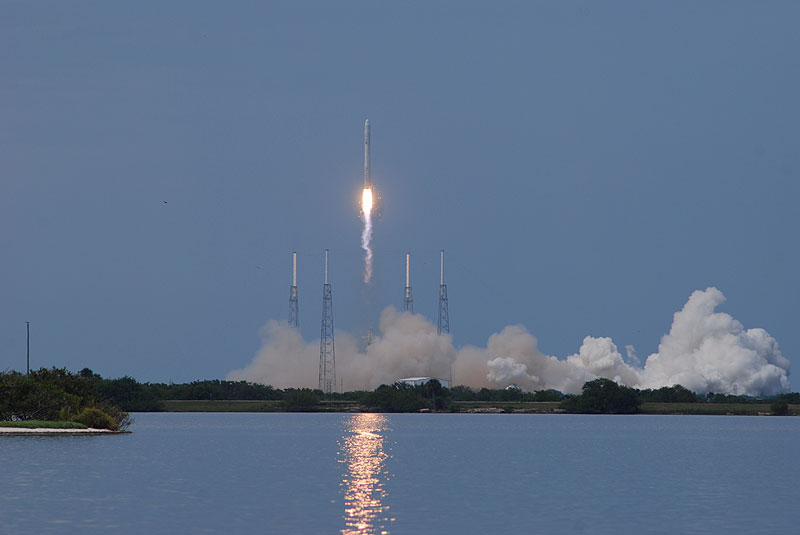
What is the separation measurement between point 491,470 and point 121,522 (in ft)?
114

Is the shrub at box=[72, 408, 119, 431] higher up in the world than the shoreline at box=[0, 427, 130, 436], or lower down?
higher up

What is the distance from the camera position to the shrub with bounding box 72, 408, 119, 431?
11101 centimetres

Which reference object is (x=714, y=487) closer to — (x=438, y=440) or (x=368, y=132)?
(x=438, y=440)

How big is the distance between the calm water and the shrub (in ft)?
4.84

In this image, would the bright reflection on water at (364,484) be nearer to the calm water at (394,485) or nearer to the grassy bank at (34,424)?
the calm water at (394,485)

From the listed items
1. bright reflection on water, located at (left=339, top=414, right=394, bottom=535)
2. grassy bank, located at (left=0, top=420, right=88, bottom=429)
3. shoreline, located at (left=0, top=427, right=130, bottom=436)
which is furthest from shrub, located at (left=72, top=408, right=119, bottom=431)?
bright reflection on water, located at (left=339, top=414, right=394, bottom=535)

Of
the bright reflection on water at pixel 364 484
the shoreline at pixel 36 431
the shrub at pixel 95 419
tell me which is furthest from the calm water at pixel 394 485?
the shrub at pixel 95 419

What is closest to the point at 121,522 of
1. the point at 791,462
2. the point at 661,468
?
the point at 661,468

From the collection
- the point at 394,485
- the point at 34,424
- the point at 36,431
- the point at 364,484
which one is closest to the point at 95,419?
the point at 34,424

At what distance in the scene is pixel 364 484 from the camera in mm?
68312

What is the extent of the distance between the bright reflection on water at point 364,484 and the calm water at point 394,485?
13 cm

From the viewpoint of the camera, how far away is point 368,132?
171500mm

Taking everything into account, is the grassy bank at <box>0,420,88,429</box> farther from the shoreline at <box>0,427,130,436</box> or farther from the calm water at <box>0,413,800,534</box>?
the calm water at <box>0,413,800,534</box>

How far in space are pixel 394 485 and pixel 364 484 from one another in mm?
1643
